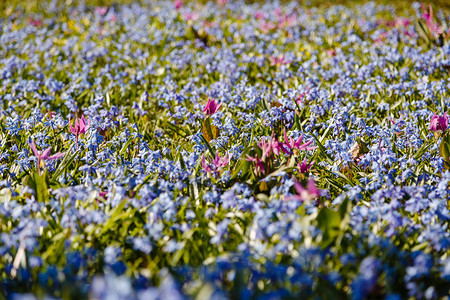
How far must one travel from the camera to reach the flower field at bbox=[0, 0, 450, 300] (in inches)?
85.7

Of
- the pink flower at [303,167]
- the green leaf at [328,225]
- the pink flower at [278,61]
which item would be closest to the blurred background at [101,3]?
the pink flower at [278,61]

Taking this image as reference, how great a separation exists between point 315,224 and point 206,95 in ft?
9.65

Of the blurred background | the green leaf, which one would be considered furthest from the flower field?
the blurred background

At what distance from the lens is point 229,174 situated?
10.3 feet

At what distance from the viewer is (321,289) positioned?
6.75 feet

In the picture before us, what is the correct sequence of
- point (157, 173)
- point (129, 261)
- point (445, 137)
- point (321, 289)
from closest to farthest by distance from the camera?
point (321, 289), point (129, 261), point (157, 173), point (445, 137)

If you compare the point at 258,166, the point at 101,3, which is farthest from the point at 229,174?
the point at 101,3

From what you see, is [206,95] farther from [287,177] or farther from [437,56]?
[437,56]

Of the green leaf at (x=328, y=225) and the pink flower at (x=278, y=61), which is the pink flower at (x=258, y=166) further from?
the pink flower at (x=278, y=61)

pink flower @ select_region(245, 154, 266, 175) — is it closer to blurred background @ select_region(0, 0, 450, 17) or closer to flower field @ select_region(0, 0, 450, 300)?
flower field @ select_region(0, 0, 450, 300)

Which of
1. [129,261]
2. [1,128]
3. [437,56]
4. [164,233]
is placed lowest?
[437,56]

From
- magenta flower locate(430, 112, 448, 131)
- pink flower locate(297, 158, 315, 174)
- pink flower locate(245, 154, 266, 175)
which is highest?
pink flower locate(245, 154, 266, 175)

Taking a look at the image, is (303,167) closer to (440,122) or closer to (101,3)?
(440,122)

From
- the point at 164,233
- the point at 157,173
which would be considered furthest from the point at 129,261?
the point at 157,173
